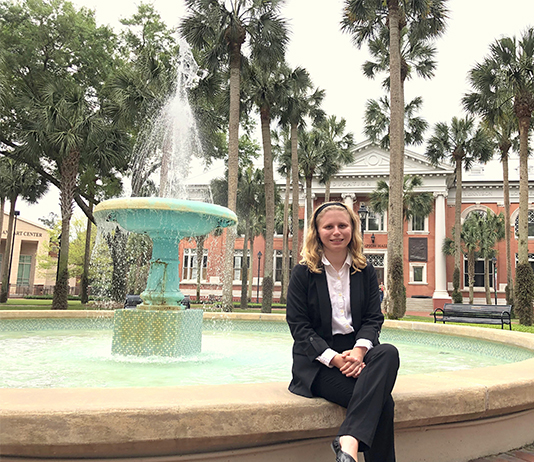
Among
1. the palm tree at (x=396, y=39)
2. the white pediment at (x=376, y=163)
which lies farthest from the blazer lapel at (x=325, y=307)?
the white pediment at (x=376, y=163)

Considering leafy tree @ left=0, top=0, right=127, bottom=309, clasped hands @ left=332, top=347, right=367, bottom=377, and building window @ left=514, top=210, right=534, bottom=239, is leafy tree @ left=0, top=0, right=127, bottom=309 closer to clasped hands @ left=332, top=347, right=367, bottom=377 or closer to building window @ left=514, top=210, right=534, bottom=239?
clasped hands @ left=332, top=347, right=367, bottom=377

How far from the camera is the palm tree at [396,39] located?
55.7 ft

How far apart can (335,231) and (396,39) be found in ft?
55.1

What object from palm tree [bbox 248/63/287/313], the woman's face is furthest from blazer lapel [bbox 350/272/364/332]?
palm tree [bbox 248/63/287/313]

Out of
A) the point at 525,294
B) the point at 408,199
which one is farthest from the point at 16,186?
the point at 525,294

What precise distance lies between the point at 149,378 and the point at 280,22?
18220 mm

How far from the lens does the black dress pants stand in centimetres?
221

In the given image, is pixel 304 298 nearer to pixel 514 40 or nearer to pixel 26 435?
pixel 26 435

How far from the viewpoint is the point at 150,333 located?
595cm

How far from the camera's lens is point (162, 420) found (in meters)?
2.16

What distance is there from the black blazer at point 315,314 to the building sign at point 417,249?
39.4 m

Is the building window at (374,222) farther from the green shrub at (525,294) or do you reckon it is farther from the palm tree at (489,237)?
the green shrub at (525,294)

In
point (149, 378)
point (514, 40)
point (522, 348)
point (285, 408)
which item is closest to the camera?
point (285, 408)

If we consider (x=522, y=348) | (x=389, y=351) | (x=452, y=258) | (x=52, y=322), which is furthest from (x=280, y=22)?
(x=452, y=258)
